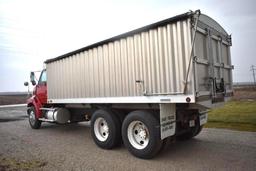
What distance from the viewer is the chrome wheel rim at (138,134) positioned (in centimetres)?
597

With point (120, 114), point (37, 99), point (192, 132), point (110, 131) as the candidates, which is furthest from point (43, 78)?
point (192, 132)

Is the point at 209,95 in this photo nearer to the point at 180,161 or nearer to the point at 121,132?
the point at 180,161

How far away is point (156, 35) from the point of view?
18.5ft

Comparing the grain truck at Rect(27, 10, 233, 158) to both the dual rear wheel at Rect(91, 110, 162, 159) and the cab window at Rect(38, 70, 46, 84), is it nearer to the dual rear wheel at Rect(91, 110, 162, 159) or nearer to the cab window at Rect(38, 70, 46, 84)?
the dual rear wheel at Rect(91, 110, 162, 159)

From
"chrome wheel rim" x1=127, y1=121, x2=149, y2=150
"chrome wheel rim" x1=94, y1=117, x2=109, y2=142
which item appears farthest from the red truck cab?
"chrome wheel rim" x1=127, y1=121, x2=149, y2=150

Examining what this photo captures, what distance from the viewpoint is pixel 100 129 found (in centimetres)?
725

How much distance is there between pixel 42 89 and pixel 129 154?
19.1 feet

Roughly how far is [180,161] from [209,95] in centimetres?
159

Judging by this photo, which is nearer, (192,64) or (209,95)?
(192,64)

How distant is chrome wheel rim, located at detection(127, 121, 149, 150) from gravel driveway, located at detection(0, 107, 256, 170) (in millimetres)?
348

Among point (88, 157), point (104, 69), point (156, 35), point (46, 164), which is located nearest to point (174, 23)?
point (156, 35)

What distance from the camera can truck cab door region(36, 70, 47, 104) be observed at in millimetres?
10469

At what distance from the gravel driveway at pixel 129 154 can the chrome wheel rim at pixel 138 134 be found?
348mm

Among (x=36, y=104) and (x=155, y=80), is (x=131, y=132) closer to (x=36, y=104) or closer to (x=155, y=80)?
(x=155, y=80)
